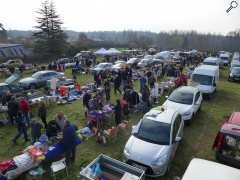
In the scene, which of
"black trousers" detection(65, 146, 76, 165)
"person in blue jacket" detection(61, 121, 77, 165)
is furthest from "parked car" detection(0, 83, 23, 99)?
"person in blue jacket" detection(61, 121, 77, 165)

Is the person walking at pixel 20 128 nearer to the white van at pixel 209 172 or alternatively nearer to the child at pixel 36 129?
the child at pixel 36 129

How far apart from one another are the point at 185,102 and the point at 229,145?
187 inches

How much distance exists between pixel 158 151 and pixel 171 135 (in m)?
0.91

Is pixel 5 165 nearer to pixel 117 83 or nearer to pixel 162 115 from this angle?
pixel 162 115

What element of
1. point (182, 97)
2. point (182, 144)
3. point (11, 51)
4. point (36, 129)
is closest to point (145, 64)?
point (182, 97)

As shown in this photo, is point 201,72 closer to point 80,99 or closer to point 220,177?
point 80,99

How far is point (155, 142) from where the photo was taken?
7922 mm

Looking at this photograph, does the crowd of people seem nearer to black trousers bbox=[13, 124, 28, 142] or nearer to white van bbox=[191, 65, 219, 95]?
black trousers bbox=[13, 124, 28, 142]

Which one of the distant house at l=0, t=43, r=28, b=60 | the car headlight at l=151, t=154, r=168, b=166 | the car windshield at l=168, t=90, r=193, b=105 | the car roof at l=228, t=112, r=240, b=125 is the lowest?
the car headlight at l=151, t=154, r=168, b=166

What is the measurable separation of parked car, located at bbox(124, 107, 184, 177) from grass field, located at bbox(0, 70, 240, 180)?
28.1 inches

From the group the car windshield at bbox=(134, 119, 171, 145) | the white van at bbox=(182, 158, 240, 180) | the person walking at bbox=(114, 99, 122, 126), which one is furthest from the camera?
the person walking at bbox=(114, 99, 122, 126)

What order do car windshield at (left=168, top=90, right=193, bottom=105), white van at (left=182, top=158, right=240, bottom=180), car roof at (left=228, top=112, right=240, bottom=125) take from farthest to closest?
car windshield at (left=168, top=90, right=193, bottom=105) → car roof at (left=228, top=112, right=240, bottom=125) → white van at (left=182, top=158, right=240, bottom=180)

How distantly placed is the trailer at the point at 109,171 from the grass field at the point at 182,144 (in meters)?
1.29

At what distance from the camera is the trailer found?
636 centimetres
